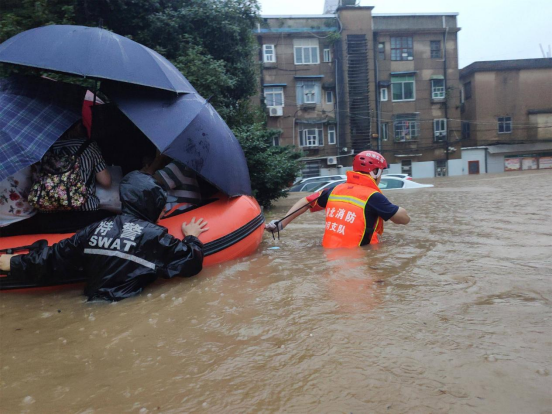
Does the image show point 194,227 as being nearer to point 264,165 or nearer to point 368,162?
point 368,162

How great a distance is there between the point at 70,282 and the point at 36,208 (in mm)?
669

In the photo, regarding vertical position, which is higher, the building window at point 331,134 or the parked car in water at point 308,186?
the building window at point 331,134

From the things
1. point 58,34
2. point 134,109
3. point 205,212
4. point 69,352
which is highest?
point 58,34

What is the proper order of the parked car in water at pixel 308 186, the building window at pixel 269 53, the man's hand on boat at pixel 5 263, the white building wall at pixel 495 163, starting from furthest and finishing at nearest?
the white building wall at pixel 495 163 < the building window at pixel 269 53 < the parked car in water at pixel 308 186 < the man's hand on boat at pixel 5 263

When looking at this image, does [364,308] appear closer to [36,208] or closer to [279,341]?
[279,341]

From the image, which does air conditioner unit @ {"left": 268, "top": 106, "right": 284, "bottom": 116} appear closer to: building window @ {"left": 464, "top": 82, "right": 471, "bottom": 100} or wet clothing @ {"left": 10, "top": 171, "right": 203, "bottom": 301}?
building window @ {"left": 464, "top": 82, "right": 471, "bottom": 100}

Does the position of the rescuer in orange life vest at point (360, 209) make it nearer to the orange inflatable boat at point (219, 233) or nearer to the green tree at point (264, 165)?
the orange inflatable boat at point (219, 233)

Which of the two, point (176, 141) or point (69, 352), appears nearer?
point (69, 352)

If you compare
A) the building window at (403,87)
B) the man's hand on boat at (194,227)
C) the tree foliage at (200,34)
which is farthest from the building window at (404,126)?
the man's hand on boat at (194,227)

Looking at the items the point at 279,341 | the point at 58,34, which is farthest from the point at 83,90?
the point at 279,341

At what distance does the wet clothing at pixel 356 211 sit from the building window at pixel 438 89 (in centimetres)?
2805

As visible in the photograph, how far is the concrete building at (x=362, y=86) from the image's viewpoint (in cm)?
2780

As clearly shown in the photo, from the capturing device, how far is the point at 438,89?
96.5 ft

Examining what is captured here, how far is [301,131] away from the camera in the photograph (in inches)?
1120
